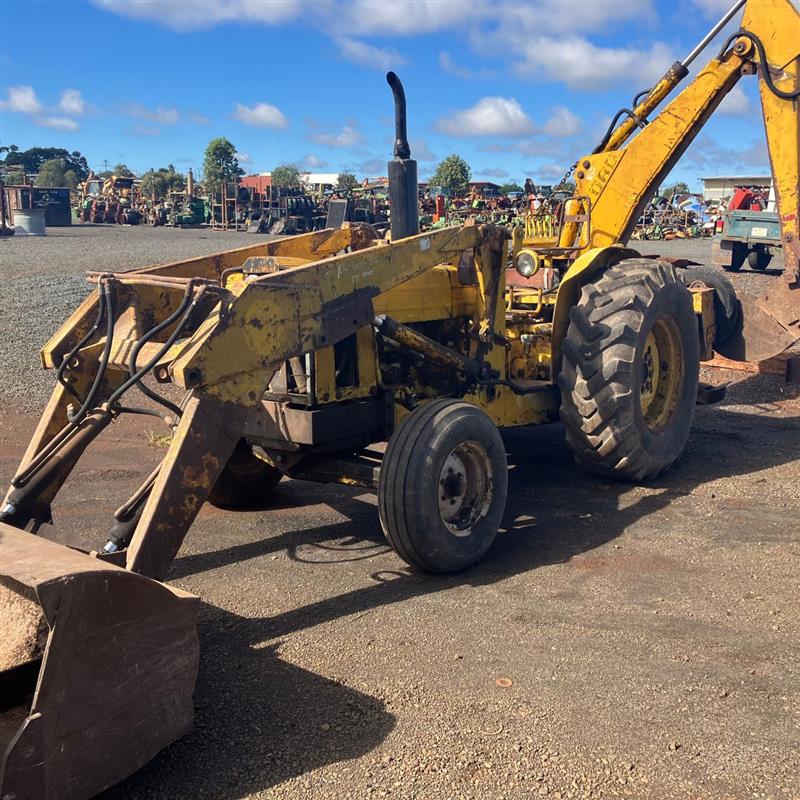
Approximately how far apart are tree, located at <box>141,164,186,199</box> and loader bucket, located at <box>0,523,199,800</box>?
50.4 meters

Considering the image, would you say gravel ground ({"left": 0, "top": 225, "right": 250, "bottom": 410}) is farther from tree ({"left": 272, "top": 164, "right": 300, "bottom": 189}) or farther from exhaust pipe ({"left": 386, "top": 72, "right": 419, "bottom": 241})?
tree ({"left": 272, "top": 164, "right": 300, "bottom": 189})

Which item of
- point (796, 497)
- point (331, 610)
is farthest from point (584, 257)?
point (331, 610)

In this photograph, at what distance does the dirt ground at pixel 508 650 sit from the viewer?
10.6 ft

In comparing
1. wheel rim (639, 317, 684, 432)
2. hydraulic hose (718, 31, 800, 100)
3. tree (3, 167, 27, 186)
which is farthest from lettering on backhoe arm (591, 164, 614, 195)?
tree (3, 167, 27, 186)

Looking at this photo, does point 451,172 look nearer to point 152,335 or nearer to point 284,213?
point 284,213

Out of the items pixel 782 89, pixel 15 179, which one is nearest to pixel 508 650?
pixel 782 89

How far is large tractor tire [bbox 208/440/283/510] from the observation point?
20.5 ft

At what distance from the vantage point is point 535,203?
11.4 meters

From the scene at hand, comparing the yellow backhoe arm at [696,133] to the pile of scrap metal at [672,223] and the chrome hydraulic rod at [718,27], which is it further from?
the pile of scrap metal at [672,223]

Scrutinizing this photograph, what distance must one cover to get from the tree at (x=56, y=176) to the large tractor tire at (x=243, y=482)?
225ft

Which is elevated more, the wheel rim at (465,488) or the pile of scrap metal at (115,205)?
the pile of scrap metal at (115,205)

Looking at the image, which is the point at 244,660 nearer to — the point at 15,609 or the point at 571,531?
the point at 15,609

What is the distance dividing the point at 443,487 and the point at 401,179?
210 centimetres

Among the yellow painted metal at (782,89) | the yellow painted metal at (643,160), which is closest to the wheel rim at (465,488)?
the yellow painted metal at (643,160)
